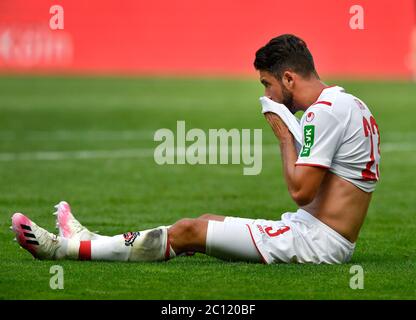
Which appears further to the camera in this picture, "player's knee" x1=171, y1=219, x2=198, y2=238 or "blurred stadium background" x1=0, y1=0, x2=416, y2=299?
"player's knee" x1=171, y1=219, x2=198, y2=238

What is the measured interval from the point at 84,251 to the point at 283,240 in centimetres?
147

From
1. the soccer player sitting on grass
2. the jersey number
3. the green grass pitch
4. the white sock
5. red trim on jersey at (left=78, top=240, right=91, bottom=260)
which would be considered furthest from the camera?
red trim on jersey at (left=78, top=240, right=91, bottom=260)

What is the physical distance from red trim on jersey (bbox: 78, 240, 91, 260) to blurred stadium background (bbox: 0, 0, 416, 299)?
19 cm

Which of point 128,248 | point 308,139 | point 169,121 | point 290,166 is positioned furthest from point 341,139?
point 169,121

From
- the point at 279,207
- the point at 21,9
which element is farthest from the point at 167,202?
the point at 21,9

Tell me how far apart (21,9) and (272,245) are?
3102 centimetres

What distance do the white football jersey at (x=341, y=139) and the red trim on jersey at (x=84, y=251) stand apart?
1.70 m

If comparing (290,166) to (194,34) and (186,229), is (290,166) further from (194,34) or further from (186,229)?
(194,34)

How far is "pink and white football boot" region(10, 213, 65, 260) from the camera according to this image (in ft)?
27.3

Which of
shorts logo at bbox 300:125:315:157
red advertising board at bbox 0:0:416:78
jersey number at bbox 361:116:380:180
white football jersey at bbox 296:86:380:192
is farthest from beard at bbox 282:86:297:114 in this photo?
red advertising board at bbox 0:0:416:78

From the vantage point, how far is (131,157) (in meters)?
17.7

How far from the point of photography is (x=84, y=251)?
8570mm

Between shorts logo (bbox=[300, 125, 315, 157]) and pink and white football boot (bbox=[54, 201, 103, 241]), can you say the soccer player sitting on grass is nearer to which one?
shorts logo (bbox=[300, 125, 315, 157])

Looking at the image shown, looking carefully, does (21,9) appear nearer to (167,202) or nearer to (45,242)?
(167,202)
